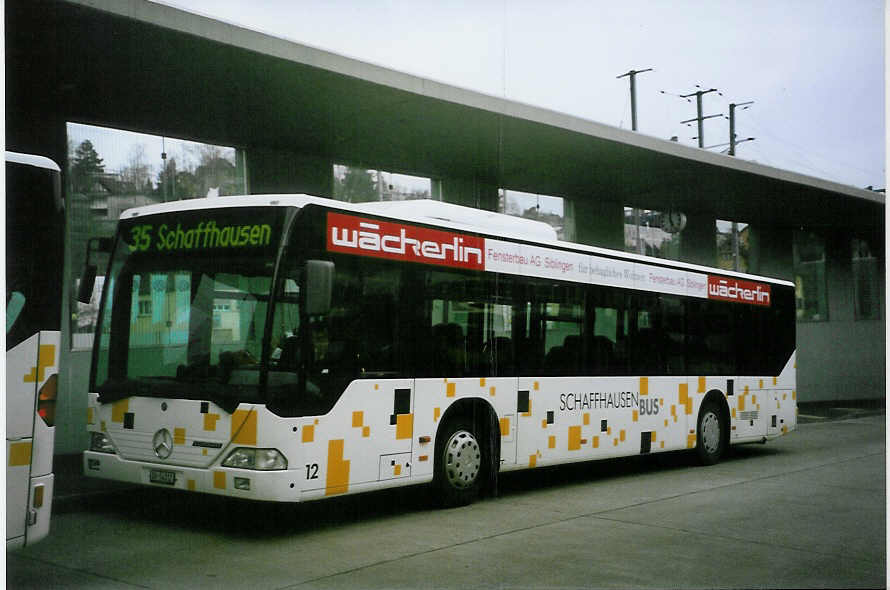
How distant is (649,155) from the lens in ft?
54.8

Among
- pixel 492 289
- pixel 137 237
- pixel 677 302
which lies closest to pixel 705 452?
pixel 677 302

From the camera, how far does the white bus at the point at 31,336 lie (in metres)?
5.90

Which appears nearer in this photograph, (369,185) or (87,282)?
(87,282)

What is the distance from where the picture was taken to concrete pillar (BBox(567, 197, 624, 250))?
16.5m

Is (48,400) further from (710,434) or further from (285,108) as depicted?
(710,434)

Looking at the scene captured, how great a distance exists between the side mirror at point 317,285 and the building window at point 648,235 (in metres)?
10.8

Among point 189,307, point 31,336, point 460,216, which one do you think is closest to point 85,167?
point 189,307

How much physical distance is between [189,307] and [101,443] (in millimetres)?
1548

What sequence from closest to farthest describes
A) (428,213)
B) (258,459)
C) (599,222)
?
(258,459)
(428,213)
(599,222)

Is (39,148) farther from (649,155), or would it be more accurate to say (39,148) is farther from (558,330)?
(649,155)

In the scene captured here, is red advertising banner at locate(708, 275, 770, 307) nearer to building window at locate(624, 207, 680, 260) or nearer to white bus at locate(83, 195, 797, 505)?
white bus at locate(83, 195, 797, 505)

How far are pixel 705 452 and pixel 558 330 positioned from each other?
4196 mm

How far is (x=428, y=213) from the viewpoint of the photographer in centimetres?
970

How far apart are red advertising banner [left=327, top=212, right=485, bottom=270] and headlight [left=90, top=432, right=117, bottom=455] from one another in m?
2.63
